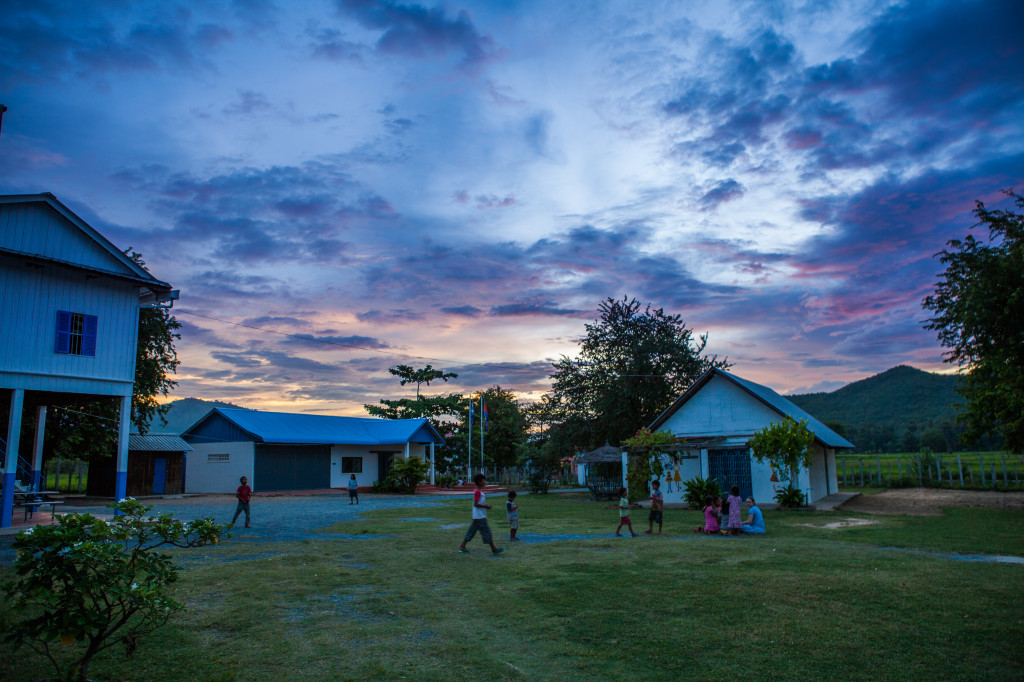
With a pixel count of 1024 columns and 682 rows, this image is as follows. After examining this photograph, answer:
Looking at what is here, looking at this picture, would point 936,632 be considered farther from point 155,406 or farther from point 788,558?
point 155,406

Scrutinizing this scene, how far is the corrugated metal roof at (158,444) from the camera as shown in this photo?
116 feet

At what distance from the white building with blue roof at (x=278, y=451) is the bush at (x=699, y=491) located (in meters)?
23.6

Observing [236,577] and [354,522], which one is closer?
[236,577]

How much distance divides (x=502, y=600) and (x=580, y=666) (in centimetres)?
277

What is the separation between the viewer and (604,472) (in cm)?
3891

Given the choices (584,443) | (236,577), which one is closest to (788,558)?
(236,577)

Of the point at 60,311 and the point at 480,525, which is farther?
the point at 60,311

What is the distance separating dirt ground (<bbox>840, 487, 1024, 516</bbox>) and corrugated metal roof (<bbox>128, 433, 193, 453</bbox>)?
34.7 m

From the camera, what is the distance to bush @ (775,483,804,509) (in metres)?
24.8

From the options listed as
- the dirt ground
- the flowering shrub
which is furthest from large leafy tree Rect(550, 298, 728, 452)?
the flowering shrub

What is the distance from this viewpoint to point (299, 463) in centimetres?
4103

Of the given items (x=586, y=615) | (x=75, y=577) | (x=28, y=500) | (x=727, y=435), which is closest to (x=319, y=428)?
(x=28, y=500)

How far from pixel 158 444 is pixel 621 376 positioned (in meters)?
27.5

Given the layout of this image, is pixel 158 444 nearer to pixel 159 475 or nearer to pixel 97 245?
pixel 159 475
